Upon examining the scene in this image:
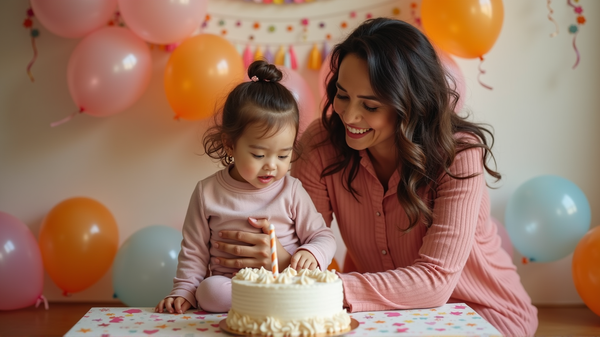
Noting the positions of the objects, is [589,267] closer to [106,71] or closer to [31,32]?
[106,71]

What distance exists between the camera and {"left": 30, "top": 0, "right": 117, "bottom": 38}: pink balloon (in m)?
2.64

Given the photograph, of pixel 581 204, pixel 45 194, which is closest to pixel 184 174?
pixel 45 194

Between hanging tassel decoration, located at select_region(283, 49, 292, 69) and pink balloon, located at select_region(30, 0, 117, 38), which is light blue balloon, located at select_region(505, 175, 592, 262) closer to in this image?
hanging tassel decoration, located at select_region(283, 49, 292, 69)

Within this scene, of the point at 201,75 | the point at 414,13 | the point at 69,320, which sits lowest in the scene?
the point at 69,320

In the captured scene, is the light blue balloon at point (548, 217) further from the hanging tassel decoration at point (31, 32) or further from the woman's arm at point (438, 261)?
the hanging tassel decoration at point (31, 32)

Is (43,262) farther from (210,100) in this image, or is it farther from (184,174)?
(210,100)

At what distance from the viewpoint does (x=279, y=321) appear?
4.17ft

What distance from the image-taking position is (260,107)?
1.65 meters

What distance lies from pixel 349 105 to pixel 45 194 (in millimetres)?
2031

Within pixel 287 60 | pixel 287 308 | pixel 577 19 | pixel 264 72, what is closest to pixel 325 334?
pixel 287 308

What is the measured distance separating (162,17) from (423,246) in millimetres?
1587

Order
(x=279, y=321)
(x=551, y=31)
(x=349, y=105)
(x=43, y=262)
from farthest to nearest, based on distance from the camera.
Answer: (x=551, y=31), (x=43, y=262), (x=349, y=105), (x=279, y=321)

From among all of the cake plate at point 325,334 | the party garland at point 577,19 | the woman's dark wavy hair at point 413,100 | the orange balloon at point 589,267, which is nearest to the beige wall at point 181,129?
the party garland at point 577,19

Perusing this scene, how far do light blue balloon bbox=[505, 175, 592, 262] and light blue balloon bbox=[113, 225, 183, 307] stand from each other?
162 cm
